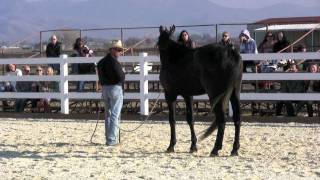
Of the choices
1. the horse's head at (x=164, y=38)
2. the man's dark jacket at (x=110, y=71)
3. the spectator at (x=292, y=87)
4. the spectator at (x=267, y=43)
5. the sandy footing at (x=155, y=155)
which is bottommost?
the sandy footing at (x=155, y=155)

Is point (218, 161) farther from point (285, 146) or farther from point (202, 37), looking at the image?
point (202, 37)

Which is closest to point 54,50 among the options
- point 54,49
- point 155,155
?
point 54,49

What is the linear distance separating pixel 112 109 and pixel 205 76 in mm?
2352

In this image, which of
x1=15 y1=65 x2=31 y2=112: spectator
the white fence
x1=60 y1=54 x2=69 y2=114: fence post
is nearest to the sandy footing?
the white fence

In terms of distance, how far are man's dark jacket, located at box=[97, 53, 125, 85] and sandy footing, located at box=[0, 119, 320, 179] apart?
117cm

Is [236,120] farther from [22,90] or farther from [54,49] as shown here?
[22,90]

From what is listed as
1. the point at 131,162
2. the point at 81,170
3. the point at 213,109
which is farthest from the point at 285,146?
the point at 81,170

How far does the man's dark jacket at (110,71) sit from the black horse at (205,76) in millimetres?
917

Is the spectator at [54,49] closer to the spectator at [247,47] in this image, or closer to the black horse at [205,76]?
the spectator at [247,47]

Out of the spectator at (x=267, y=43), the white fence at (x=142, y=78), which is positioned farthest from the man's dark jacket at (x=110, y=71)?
the spectator at (x=267, y=43)

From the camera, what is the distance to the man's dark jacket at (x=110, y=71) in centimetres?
1155

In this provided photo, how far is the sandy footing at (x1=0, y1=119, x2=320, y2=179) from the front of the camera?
8.82 m

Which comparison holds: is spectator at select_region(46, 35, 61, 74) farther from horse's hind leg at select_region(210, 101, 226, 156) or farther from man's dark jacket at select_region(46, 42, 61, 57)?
horse's hind leg at select_region(210, 101, 226, 156)

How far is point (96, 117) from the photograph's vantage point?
674 inches
